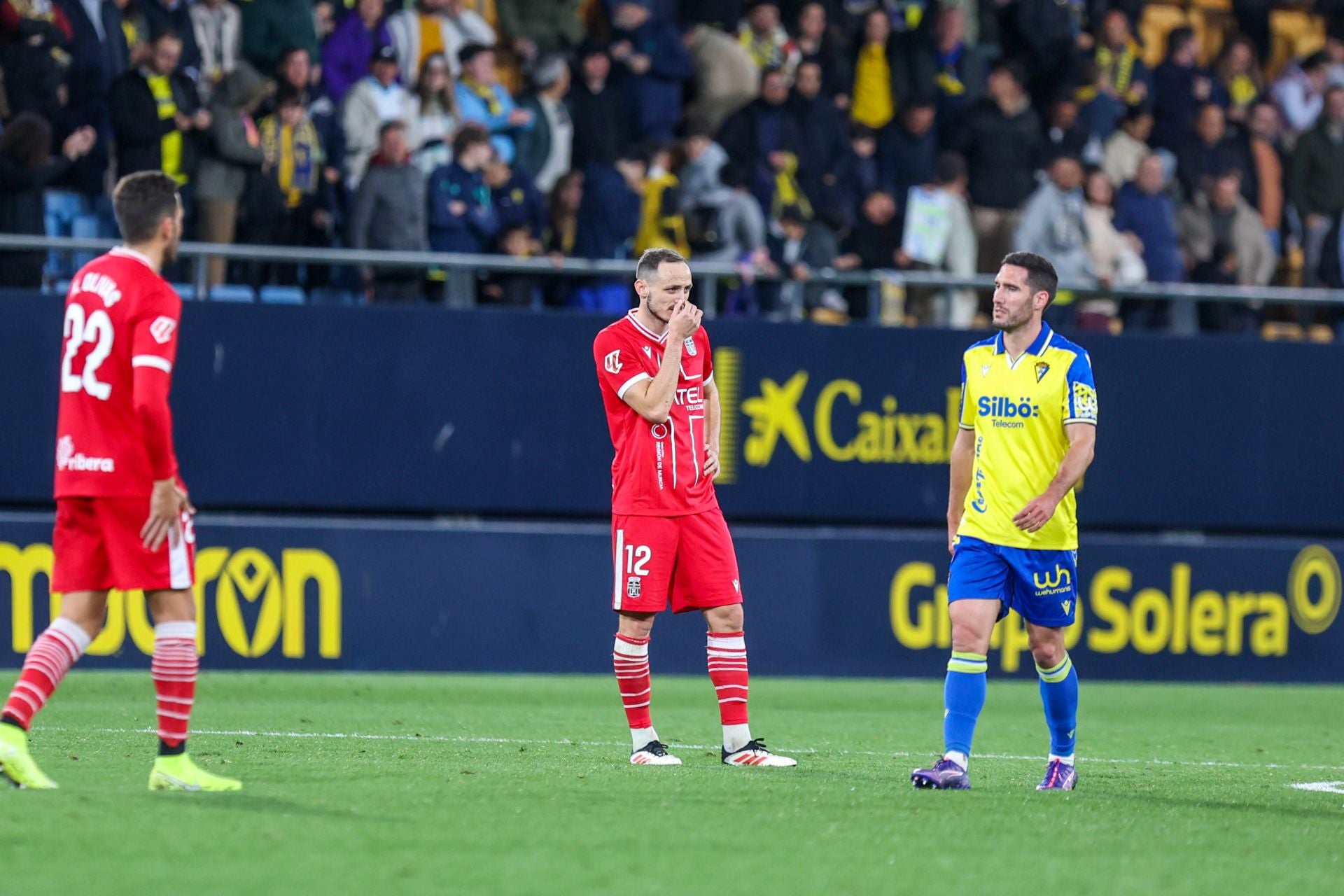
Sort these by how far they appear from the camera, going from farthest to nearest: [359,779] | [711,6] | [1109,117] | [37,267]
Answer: [1109,117] < [711,6] < [37,267] < [359,779]

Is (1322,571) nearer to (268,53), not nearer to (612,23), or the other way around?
(612,23)

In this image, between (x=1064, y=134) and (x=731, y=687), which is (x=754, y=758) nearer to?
(x=731, y=687)

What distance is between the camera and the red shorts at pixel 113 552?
6.46 meters

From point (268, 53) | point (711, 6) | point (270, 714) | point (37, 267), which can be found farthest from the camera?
point (711, 6)

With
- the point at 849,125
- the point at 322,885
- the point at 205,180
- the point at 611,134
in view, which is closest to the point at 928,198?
the point at 849,125

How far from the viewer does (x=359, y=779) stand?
→ 7.29m

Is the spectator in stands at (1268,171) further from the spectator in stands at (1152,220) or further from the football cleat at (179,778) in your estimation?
the football cleat at (179,778)

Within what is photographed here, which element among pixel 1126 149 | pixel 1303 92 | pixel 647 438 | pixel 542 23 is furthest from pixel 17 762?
pixel 1303 92

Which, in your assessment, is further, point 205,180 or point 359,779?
point 205,180

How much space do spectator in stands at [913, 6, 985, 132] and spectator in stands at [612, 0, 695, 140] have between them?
2366 millimetres

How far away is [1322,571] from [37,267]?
422 inches

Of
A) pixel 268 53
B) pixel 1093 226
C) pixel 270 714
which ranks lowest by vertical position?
pixel 270 714

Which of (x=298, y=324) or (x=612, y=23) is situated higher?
(x=612, y=23)

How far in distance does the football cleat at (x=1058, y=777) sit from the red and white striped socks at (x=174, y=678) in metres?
3.43
